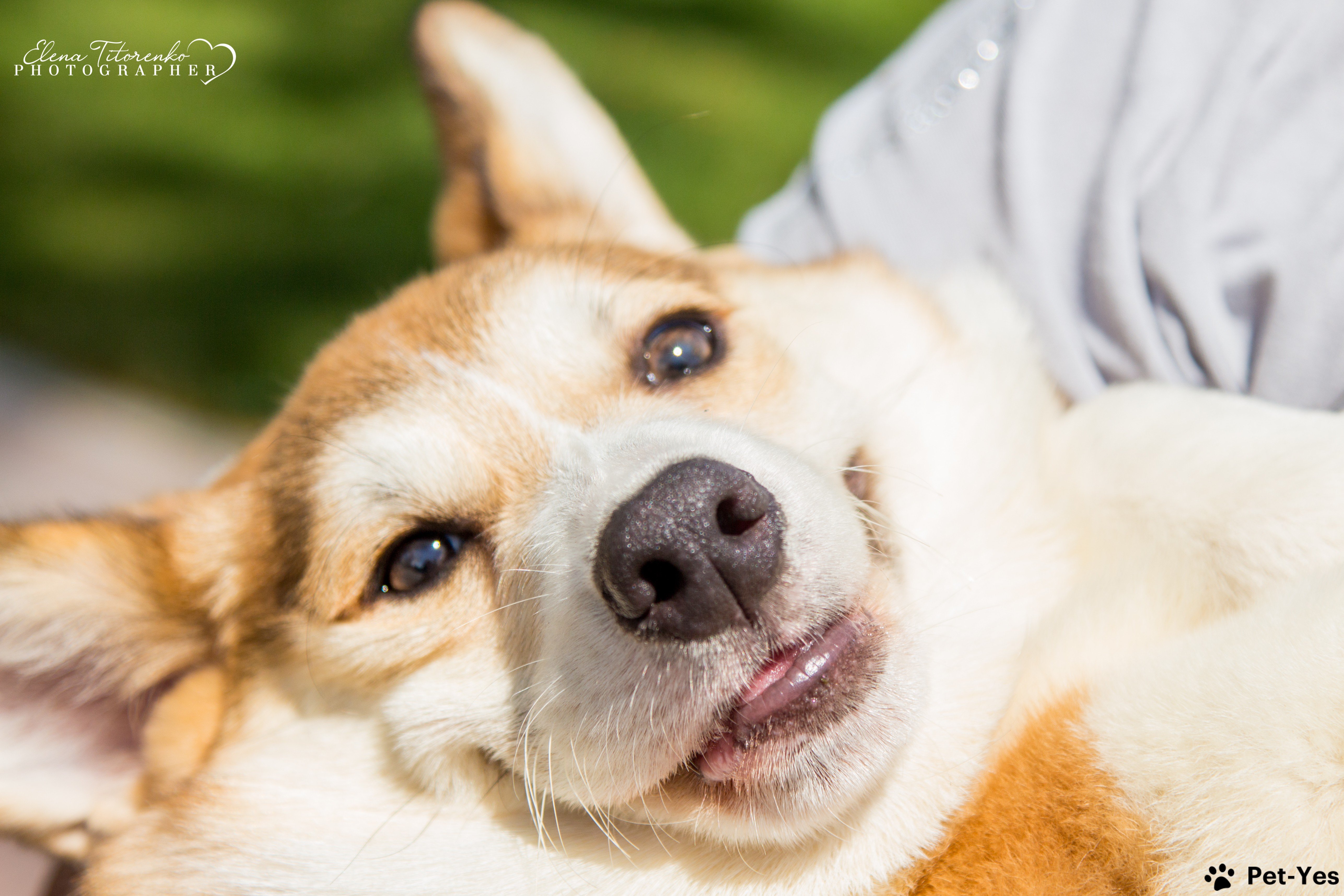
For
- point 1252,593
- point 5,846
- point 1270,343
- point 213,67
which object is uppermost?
point 213,67

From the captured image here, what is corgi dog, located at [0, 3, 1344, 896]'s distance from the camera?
1.50 m

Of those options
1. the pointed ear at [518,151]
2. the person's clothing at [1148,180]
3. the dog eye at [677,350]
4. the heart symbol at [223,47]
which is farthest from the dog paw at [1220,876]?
the heart symbol at [223,47]

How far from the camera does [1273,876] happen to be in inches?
54.8

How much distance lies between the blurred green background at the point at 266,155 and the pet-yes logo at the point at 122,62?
30mm

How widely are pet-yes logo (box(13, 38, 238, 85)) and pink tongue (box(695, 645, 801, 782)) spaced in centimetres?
418

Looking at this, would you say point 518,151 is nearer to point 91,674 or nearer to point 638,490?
point 638,490

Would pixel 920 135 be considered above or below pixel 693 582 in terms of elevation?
above

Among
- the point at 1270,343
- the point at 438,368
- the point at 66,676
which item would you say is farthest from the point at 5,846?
the point at 1270,343

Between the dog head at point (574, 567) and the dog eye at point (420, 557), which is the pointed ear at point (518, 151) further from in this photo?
the dog eye at point (420, 557)

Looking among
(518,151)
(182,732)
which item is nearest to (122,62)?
(518,151)

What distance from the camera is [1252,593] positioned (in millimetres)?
1666

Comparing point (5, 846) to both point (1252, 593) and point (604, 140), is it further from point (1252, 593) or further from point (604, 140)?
point (1252, 593)

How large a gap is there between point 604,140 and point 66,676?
1.85 m

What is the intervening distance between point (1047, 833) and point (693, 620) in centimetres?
67
